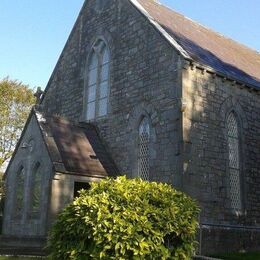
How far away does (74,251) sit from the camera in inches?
389

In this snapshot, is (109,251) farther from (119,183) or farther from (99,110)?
(99,110)

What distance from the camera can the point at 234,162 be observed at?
19234 mm

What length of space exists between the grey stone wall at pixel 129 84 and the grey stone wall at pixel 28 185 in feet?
12.2

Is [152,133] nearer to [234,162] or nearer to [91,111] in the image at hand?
[234,162]

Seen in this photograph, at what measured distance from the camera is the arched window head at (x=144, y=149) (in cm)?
1877

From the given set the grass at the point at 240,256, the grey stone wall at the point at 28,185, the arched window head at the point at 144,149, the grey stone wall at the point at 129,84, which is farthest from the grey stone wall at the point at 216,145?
the grey stone wall at the point at 28,185

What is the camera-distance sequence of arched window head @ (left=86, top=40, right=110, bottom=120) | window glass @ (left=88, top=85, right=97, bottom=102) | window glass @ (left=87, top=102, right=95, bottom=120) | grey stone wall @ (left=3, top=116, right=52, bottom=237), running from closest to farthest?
grey stone wall @ (left=3, top=116, right=52, bottom=237) → arched window head @ (left=86, top=40, right=110, bottom=120) → window glass @ (left=87, top=102, right=95, bottom=120) → window glass @ (left=88, top=85, right=97, bottom=102)

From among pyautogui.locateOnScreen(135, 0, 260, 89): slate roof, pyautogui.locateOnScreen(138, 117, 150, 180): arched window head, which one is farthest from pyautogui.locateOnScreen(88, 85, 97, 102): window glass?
pyautogui.locateOnScreen(135, 0, 260, 89): slate roof

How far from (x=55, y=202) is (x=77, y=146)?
11.0ft

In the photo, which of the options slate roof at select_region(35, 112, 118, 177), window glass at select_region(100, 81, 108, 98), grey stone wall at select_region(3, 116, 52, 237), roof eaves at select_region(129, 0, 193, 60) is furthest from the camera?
window glass at select_region(100, 81, 108, 98)

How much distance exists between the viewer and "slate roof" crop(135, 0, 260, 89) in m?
19.6

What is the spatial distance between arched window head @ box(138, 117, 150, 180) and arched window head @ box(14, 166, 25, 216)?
551 cm

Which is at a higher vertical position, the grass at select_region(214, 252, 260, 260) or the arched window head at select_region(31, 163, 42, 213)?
the arched window head at select_region(31, 163, 42, 213)

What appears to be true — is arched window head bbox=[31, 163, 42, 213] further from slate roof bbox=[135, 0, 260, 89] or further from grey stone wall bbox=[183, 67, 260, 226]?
slate roof bbox=[135, 0, 260, 89]
